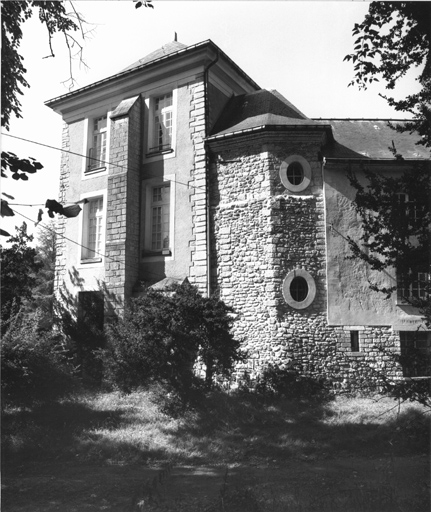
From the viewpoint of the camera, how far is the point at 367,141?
12328mm

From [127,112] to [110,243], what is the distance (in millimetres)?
3560

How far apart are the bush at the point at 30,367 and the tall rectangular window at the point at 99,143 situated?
5789 mm

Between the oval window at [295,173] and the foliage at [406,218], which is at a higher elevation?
the oval window at [295,173]

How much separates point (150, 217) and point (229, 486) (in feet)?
28.5

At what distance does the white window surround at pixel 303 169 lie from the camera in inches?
465

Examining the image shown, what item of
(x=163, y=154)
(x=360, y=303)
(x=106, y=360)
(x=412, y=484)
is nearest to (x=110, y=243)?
(x=163, y=154)

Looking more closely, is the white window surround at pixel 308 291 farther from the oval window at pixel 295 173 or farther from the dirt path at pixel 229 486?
the dirt path at pixel 229 486

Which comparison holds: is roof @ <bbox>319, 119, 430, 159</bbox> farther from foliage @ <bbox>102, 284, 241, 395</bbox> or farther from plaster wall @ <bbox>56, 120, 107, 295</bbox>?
plaster wall @ <bbox>56, 120, 107, 295</bbox>

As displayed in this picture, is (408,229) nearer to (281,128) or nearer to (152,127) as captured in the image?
(281,128)

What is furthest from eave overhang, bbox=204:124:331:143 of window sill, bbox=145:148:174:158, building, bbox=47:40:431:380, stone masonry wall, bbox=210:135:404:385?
window sill, bbox=145:148:174:158

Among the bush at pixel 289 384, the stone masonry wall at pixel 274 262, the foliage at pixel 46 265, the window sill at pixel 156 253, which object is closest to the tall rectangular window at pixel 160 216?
the window sill at pixel 156 253

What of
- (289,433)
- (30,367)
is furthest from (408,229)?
(30,367)

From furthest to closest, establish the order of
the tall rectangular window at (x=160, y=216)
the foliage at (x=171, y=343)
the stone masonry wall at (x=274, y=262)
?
the tall rectangular window at (x=160, y=216) < the stone masonry wall at (x=274, y=262) < the foliage at (x=171, y=343)

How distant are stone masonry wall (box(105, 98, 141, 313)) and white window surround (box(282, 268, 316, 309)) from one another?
409cm
